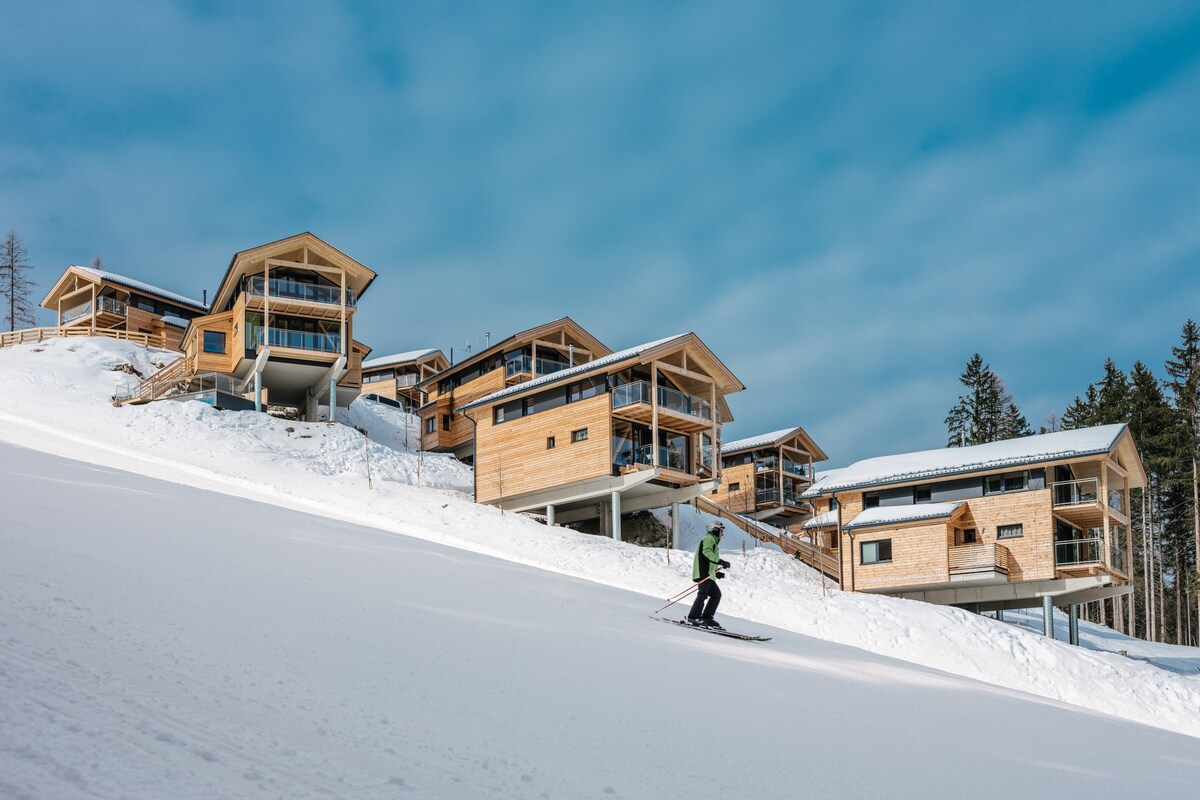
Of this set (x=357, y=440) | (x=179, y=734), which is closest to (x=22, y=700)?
(x=179, y=734)

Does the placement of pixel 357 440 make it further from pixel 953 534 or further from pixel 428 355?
pixel 428 355

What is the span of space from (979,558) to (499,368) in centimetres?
2632

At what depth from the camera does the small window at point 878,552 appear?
34.7m

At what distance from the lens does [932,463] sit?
3600cm

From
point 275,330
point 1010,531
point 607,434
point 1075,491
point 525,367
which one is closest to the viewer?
point 1075,491

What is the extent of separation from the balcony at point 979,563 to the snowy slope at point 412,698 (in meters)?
20.4

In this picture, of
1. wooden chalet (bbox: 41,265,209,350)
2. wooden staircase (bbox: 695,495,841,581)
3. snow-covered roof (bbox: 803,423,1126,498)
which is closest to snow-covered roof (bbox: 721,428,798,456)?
wooden staircase (bbox: 695,495,841,581)

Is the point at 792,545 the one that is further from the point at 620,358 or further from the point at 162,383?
the point at 162,383

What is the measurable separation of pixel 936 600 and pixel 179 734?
113 ft

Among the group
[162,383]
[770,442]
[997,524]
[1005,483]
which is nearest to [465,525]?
[997,524]

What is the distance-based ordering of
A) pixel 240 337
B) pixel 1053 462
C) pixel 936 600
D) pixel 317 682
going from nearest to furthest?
pixel 317 682 < pixel 1053 462 < pixel 936 600 < pixel 240 337

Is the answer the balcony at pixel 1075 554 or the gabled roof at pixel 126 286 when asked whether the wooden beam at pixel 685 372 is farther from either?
the gabled roof at pixel 126 286

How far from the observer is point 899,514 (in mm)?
34469

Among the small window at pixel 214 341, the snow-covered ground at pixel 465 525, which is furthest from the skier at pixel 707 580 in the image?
the small window at pixel 214 341
